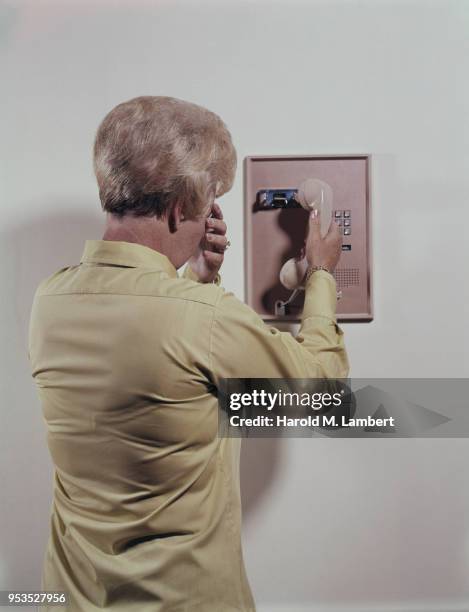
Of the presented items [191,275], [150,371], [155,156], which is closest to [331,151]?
[191,275]

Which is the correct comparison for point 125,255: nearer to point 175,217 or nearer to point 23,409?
point 175,217

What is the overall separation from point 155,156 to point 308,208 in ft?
1.52

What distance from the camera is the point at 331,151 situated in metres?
1.35

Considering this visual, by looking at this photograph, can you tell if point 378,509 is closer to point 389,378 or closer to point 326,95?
point 389,378

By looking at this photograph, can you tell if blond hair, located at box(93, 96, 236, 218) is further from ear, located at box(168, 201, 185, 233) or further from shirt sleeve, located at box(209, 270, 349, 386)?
Answer: shirt sleeve, located at box(209, 270, 349, 386)

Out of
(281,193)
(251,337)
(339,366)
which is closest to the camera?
(251,337)

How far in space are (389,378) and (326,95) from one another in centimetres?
66

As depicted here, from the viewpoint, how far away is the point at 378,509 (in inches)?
53.4

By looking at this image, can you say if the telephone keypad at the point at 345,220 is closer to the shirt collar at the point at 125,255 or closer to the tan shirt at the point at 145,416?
the tan shirt at the point at 145,416

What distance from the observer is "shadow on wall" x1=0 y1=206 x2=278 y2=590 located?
1373 millimetres

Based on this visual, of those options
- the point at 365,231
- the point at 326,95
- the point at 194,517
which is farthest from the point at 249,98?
the point at 194,517

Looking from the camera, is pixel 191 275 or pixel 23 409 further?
pixel 23 409

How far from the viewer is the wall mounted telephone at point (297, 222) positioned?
1.34 metres

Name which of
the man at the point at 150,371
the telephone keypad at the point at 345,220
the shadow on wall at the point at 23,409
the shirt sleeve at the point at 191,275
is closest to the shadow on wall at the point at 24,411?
the shadow on wall at the point at 23,409
